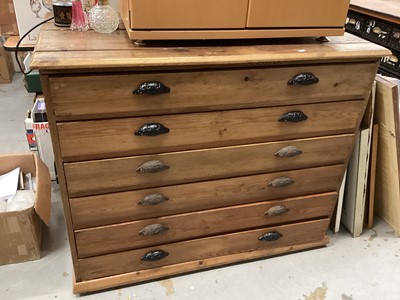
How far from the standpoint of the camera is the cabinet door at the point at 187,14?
1071 millimetres

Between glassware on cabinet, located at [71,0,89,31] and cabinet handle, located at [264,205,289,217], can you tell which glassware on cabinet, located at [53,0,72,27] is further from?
cabinet handle, located at [264,205,289,217]

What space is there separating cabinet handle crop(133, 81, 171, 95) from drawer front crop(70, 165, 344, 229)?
0.38 meters

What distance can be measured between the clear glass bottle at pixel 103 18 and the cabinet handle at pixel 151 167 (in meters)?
0.47

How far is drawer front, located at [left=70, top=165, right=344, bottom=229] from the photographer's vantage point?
129 centimetres

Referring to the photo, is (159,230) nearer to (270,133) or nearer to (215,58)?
(270,133)

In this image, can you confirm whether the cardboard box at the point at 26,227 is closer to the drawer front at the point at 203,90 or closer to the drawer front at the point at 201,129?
the drawer front at the point at 201,129

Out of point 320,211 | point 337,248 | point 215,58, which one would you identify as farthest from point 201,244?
point 215,58

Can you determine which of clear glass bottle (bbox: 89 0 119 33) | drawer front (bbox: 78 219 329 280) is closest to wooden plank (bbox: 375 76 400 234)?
drawer front (bbox: 78 219 329 280)

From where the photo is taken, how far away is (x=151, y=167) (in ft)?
4.08

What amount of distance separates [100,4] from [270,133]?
0.73 meters

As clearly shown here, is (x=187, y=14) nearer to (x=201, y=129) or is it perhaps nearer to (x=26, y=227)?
(x=201, y=129)

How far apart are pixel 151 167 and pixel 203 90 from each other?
1.03 ft

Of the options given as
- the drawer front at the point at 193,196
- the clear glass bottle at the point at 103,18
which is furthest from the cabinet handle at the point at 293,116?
the clear glass bottle at the point at 103,18

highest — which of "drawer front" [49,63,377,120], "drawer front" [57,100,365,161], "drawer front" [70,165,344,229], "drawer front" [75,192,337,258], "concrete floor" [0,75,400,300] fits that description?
"drawer front" [49,63,377,120]
